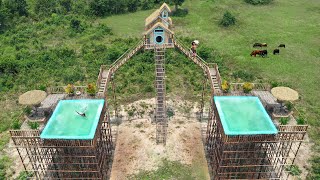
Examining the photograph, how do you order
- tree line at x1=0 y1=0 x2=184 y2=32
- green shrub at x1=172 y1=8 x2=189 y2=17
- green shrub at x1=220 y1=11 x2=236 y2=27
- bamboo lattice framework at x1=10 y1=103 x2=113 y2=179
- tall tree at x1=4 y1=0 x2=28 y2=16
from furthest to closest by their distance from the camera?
green shrub at x1=172 y1=8 x2=189 y2=17
tree line at x1=0 y1=0 x2=184 y2=32
tall tree at x1=4 y1=0 x2=28 y2=16
green shrub at x1=220 y1=11 x2=236 y2=27
bamboo lattice framework at x1=10 y1=103 x2=113 y2=179

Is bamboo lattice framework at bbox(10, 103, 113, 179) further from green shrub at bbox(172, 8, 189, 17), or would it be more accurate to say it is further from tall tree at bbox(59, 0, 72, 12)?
tall tree at bbox(59, 0, 72, 12)

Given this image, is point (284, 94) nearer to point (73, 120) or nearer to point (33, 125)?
point (73, 120)

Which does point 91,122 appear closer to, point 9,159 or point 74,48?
point 9,159

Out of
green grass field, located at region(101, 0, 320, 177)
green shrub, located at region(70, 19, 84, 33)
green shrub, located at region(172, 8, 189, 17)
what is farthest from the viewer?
green shrub, located at region(172, 8, 189, 17)

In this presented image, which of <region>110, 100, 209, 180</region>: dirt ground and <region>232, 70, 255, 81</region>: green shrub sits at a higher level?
<region>232, 70, 255, 81</region>: green shrub

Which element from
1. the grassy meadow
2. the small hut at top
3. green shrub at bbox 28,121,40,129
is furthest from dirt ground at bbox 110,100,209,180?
the small hut at top

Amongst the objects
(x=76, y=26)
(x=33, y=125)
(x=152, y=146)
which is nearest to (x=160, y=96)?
(x=152, y=146)

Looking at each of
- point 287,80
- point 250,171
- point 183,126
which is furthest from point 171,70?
point 250,171
